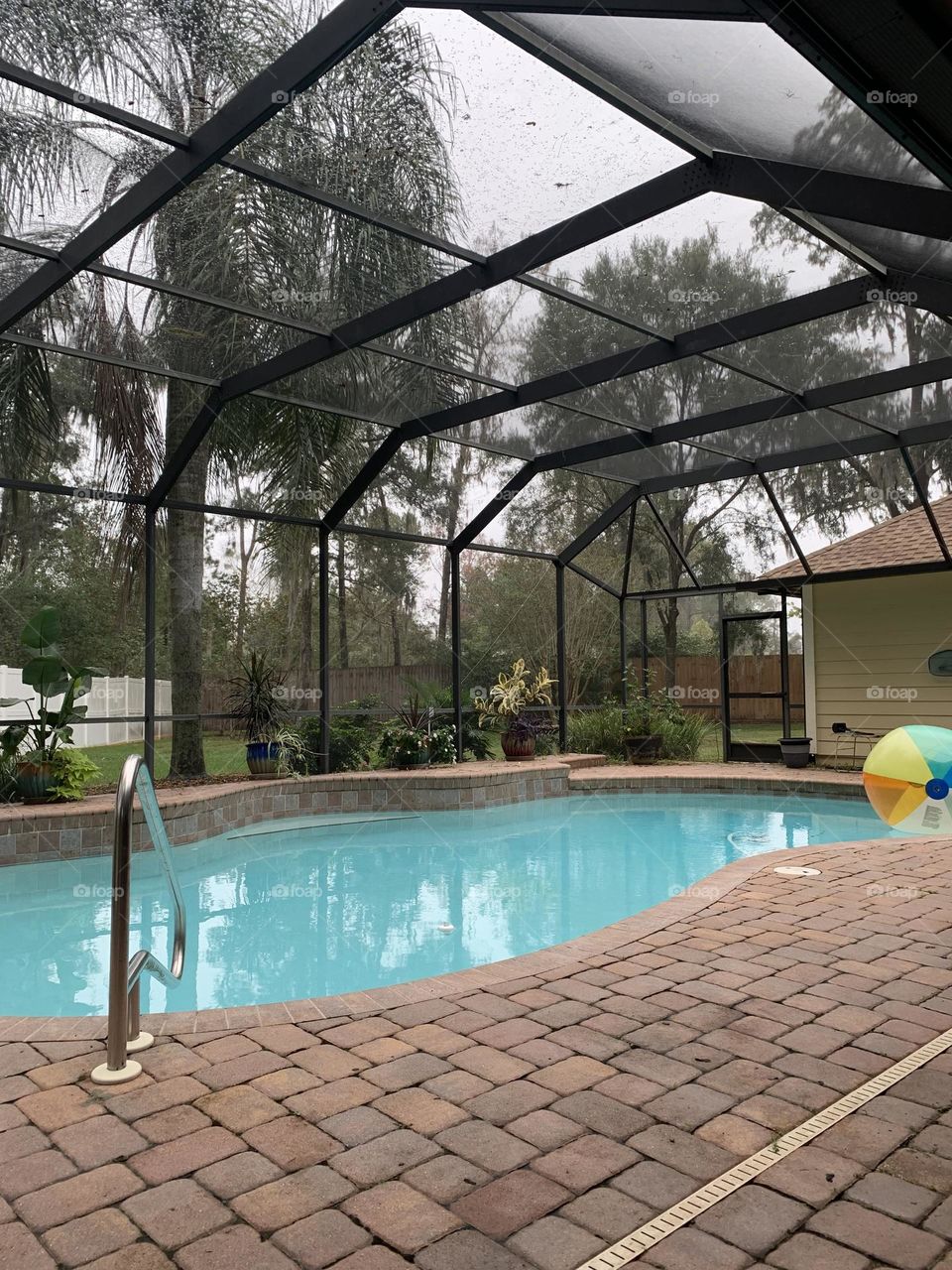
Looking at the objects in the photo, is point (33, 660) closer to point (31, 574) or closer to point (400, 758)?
point (31, 574)

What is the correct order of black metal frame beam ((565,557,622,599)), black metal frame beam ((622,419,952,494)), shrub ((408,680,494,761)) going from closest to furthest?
black metal frame beam ((622,419,952,494)) → shrub ((408,680,494,761)) → black metal frame beam ((565,557,622,599))

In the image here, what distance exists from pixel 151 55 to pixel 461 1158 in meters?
5.22

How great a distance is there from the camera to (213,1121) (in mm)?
2535

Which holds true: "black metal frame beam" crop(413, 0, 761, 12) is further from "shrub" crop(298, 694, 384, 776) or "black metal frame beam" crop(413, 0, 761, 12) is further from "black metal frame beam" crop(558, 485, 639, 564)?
"black metal frame beam" crop(558, 485, 639, 564)

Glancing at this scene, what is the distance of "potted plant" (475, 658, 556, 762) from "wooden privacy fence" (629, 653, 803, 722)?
215 centimetres

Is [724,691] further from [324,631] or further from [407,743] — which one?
[324,631]

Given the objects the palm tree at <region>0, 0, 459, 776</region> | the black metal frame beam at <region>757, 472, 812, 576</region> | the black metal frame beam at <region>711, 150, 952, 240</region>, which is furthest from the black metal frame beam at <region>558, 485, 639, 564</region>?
the black metal frame beam at <region>711, 150, 952, 240</region>

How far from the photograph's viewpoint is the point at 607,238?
6.18m

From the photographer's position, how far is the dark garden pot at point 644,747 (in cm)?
1315

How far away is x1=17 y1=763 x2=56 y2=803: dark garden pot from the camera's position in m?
7.87

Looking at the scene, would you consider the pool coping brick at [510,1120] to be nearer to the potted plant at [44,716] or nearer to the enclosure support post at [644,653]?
the potted plant at [44,716]

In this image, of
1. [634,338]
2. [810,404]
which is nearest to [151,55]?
[634,338]

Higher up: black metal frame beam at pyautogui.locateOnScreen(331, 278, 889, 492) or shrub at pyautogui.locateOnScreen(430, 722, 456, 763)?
black metal frame beam at pyautogui.locateOnScreen(331, 278, 889, 492)

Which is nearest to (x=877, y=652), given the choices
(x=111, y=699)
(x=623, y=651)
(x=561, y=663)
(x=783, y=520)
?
(x=783, y=520)
